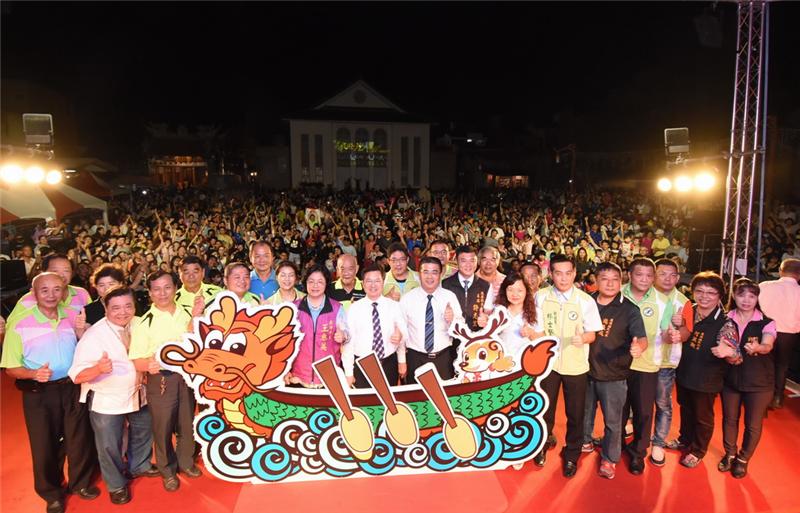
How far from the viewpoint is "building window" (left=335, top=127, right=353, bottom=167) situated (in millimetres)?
28212

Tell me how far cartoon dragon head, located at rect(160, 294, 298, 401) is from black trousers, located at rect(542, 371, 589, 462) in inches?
82.7

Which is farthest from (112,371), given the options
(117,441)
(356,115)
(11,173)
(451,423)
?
(356,115)

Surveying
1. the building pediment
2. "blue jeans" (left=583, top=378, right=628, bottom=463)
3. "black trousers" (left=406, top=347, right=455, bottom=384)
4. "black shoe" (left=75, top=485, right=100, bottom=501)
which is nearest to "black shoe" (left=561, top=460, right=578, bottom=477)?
"blue jeans" (left=583, top=378, right=628, bottom=463)

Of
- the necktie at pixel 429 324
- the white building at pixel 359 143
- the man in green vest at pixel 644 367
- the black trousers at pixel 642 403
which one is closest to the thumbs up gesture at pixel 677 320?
the man in green vest at pixel 644 367

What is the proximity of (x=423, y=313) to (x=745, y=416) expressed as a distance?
2.76 m

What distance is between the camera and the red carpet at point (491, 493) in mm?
3621

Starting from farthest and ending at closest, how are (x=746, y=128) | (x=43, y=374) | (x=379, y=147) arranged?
(x=379, y=147) < (x=746, y=128) < (x=43, y=374)

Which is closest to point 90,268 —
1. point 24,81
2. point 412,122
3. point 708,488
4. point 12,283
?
point 12,283

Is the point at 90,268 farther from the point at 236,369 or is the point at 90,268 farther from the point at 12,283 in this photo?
the point at 236,369

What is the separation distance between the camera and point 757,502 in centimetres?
369

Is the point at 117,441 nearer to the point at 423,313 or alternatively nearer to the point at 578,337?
the point at 423,313

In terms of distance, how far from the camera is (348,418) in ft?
12.2

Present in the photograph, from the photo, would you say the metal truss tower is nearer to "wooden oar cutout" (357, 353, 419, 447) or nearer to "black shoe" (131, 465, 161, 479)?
"wooden oar cutout" (357, 353, 419, 447)

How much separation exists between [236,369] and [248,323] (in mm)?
365
